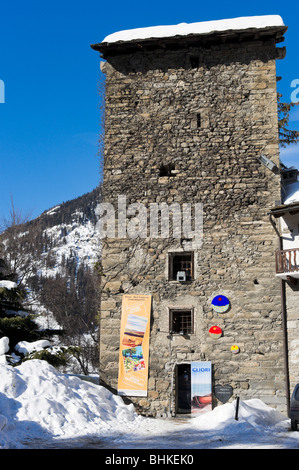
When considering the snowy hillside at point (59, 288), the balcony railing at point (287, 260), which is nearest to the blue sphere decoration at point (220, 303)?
the balcony railing at point (287, 260)

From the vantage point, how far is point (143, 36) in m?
15.0

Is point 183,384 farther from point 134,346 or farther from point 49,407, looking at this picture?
point 49,407

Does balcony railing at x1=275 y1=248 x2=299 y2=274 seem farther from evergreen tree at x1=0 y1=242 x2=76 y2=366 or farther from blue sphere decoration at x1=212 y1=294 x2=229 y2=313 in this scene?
evergreen tree at x1=0 y1=242 x2=76 y2=366

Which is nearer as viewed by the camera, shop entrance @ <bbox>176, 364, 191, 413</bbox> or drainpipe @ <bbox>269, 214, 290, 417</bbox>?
drainpipe @ <bbox>269, 214, 290, 417</bbox>

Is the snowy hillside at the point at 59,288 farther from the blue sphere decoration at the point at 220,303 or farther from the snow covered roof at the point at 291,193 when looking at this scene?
the snow covered roof at the point at 291,193

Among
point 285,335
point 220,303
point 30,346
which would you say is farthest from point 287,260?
point 30,346

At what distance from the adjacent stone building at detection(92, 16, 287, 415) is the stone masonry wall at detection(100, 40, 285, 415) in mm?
30

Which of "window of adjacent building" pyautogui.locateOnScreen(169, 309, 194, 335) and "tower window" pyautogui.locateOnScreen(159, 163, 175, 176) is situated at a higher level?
"tower window" pyautogui.locateOnScreen(159, 163, 175, 176)

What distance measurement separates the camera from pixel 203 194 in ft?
46.5

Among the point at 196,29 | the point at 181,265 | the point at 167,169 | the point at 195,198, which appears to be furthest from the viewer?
the point at 196,29

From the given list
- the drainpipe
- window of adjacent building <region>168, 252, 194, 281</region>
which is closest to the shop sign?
the drainpipe

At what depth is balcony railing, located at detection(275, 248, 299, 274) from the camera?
42.0ft

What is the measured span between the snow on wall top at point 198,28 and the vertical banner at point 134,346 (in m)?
8.13

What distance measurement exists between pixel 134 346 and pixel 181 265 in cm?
269
